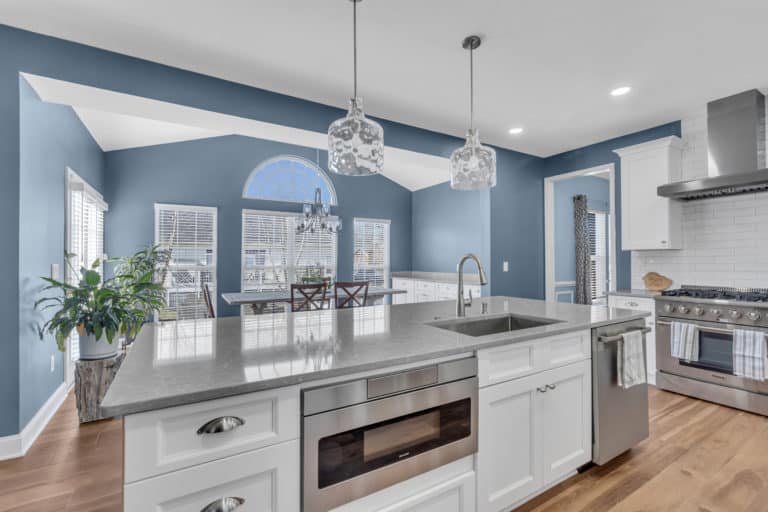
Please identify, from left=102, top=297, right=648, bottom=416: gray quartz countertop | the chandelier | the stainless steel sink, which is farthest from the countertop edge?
the chandelier

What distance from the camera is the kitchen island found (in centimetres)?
100

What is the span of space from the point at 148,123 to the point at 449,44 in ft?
12.0

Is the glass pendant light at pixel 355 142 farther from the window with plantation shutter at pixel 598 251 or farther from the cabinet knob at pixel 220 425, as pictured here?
the window with plantation shutter at pixel 598 251

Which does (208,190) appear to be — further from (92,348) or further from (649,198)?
(649,198)

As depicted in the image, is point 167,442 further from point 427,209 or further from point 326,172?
point 427,209

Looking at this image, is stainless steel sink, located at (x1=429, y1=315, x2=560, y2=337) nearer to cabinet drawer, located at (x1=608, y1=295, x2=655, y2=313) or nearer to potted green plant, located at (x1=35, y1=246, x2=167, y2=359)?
cabinet drawer, located at (x1=608, y1=295, x2=655, y2=313)

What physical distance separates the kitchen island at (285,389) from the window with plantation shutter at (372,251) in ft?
15.1

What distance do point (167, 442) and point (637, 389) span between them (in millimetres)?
2563

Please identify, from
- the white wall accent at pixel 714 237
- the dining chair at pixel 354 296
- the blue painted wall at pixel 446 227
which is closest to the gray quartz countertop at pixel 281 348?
the white wall accent at pixel 714 237

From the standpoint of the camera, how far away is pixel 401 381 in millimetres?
1379

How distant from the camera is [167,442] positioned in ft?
3.27

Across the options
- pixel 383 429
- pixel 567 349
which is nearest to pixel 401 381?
pixel 383 429

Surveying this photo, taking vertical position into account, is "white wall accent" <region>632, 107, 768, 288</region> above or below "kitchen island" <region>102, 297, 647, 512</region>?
above

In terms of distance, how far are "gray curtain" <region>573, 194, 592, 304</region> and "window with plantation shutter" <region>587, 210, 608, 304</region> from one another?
0.18 meters
